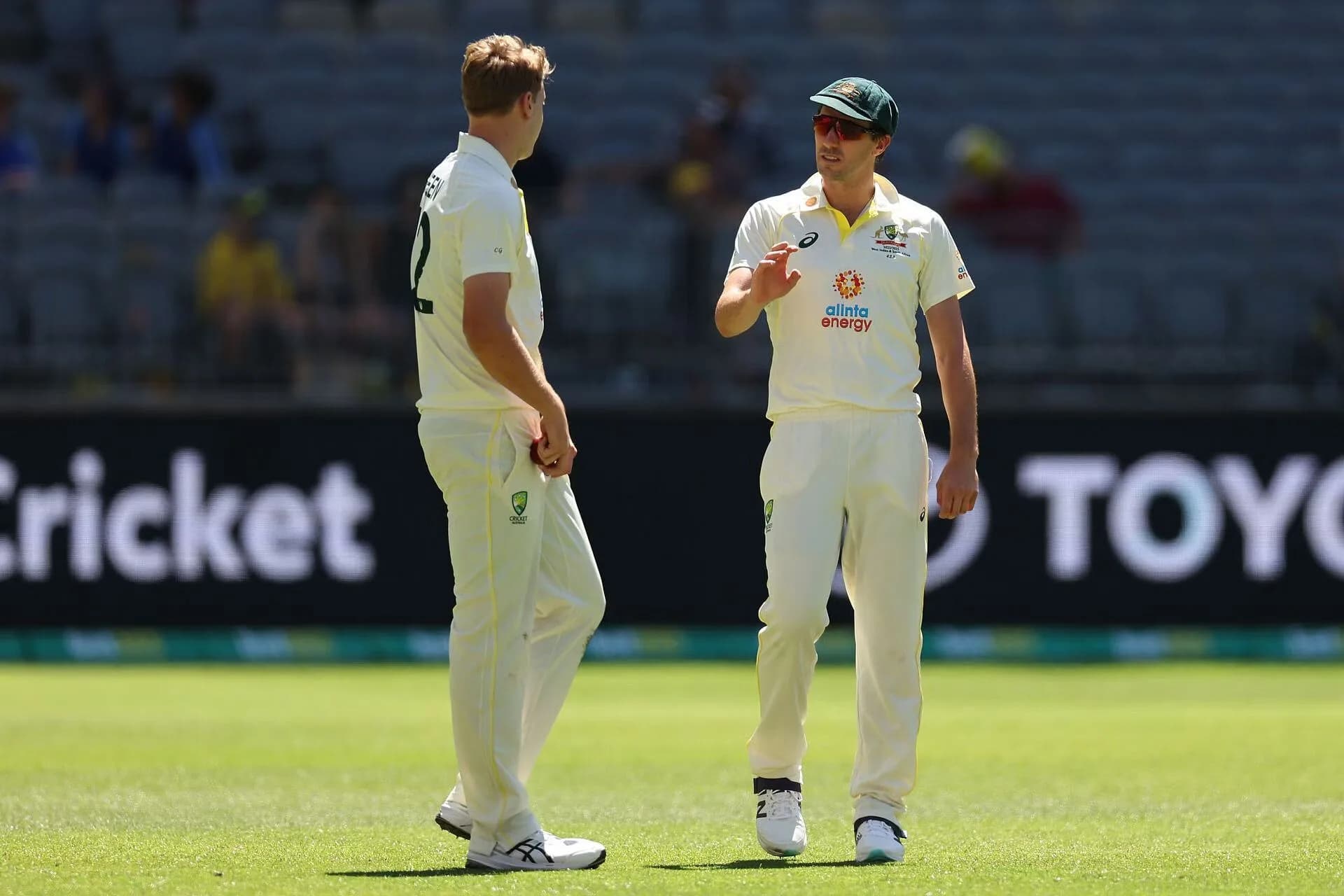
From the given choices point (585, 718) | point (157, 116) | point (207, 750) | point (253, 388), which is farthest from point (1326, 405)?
point (157, 116)

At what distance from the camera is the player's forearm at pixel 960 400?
5.78 m

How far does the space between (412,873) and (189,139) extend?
10.5 metres

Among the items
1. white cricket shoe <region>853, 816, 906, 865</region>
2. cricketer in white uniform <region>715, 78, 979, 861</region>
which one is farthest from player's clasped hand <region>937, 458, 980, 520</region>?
white cricket shoe <region>853, 816, 906, 865</region>

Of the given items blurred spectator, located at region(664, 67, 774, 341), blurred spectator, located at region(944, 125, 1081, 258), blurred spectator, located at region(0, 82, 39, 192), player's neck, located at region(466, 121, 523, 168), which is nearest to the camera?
player's neck, located at region(466, 121, 523, 168)

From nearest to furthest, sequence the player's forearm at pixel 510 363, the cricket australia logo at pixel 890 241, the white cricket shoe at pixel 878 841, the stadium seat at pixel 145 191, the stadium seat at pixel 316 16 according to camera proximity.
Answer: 1. the player's forearm at pixel 510 363
2. the white cricket shoe at pixel 878 841
3. the cricket australia logo at pixel 890 241
4. the stadium seat at pixel 145 191
5. the stadium seat at pixel 316 16

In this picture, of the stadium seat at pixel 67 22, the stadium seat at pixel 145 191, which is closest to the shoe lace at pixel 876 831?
the stadium seat at pixel 145 191

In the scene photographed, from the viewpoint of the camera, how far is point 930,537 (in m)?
13.1

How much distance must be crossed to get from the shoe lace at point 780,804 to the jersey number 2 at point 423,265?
5.39ft

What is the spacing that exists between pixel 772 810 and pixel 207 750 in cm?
369

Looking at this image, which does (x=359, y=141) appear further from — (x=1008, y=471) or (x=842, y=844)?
(x=842, y=844)

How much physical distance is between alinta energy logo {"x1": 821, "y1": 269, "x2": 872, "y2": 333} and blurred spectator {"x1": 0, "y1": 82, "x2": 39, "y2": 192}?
Answer: 10122 millimetres

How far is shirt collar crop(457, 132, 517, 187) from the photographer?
5.43 m

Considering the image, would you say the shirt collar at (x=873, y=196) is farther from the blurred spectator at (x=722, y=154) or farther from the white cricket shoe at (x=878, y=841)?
the blurred spectator at (x=722, y=154)

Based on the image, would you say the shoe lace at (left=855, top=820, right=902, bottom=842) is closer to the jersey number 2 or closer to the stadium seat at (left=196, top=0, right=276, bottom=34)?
the jersey number 2
